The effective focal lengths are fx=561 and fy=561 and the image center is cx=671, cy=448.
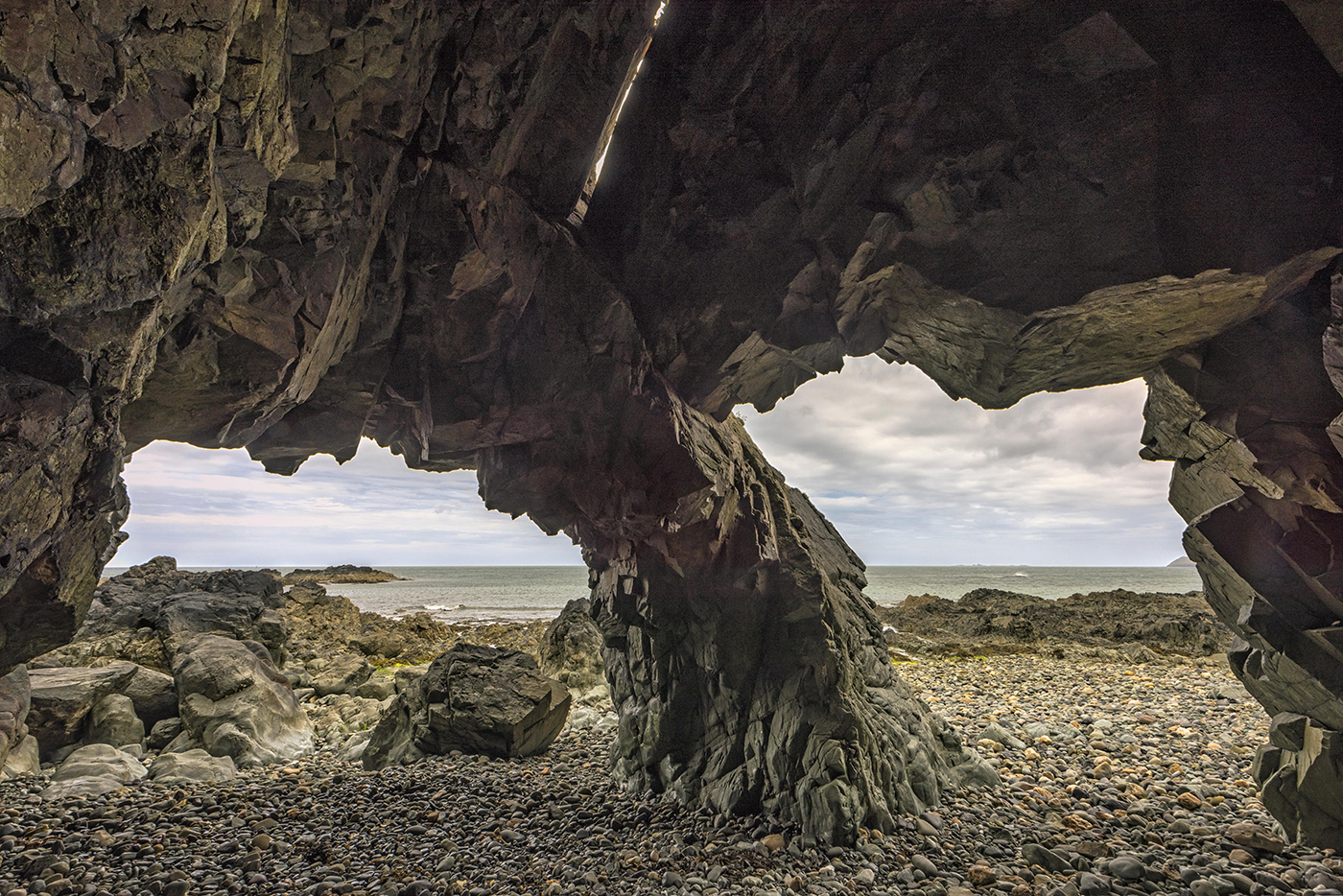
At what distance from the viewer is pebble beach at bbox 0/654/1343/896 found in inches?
237

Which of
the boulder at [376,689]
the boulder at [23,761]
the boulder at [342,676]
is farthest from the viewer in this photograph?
the boulder at [342,676]

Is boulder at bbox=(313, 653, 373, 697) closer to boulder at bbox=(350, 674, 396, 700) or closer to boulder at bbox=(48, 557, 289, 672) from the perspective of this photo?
boulder at bbox=(350, 674, 396, 700)

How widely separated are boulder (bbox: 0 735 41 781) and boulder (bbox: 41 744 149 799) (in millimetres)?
303

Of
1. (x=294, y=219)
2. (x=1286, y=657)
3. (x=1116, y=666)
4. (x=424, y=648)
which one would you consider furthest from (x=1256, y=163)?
(x=424, y=648)

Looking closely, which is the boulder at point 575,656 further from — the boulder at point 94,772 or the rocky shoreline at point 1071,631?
the rocky shoreline at point 1071,631

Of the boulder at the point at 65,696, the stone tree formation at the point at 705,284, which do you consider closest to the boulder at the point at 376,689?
the boulder at the point at 65,696

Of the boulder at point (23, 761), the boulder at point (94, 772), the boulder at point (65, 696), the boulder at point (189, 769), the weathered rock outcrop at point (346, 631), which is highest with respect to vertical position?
the boulder at point (65, 696)

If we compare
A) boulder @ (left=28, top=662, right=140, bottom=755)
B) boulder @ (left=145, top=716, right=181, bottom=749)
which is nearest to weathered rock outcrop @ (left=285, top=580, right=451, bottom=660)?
boulder @ (left=28, top=662, right=140, bottom=755)

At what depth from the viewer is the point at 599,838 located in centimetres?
734

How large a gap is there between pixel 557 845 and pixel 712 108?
32.3 feet

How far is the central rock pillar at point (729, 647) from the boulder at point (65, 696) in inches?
303

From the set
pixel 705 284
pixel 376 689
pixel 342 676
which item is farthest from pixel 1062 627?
pixel 342 676

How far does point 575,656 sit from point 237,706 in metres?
8.21

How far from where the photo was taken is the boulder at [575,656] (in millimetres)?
16094
